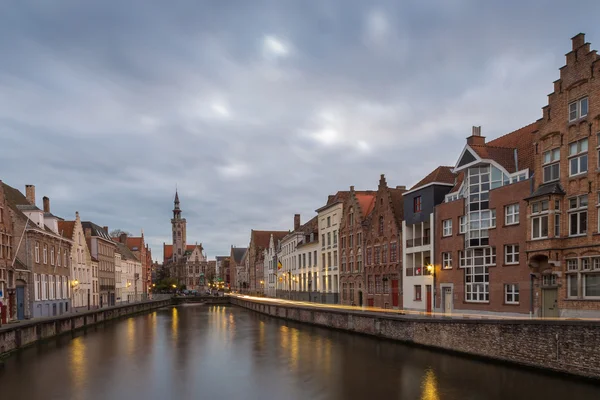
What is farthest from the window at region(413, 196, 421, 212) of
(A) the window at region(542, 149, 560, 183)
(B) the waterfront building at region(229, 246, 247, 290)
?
(B) the waterfront building at region(229, 246, 247, 290)

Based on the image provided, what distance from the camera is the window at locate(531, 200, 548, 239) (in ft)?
88.2

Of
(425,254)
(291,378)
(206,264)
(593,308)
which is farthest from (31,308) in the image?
(206,264)

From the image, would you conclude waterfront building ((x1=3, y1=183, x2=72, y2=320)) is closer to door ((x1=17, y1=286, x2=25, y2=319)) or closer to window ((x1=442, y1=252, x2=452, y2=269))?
door ((x1=17, y1=286, x2=25, y2=319))

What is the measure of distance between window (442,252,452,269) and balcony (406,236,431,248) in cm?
224

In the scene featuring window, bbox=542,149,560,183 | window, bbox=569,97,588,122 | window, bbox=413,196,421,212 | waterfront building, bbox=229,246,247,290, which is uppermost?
window, bbox=569,97,588,122

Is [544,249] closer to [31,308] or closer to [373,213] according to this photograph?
[373,213]

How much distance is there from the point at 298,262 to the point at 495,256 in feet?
140

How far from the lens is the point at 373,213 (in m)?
47.4

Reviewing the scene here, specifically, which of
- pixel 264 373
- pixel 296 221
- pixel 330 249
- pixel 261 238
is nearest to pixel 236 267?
pixel 261 238

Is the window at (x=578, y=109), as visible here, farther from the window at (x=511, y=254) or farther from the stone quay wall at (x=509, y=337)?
the stone quay wall at (x=509, y=337)

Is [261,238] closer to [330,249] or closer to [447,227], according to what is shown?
[330,249]

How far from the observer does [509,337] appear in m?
23.4

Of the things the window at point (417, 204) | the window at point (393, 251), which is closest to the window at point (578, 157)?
the window at point (417, 204)

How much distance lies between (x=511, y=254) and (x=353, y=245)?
23.1 meters
